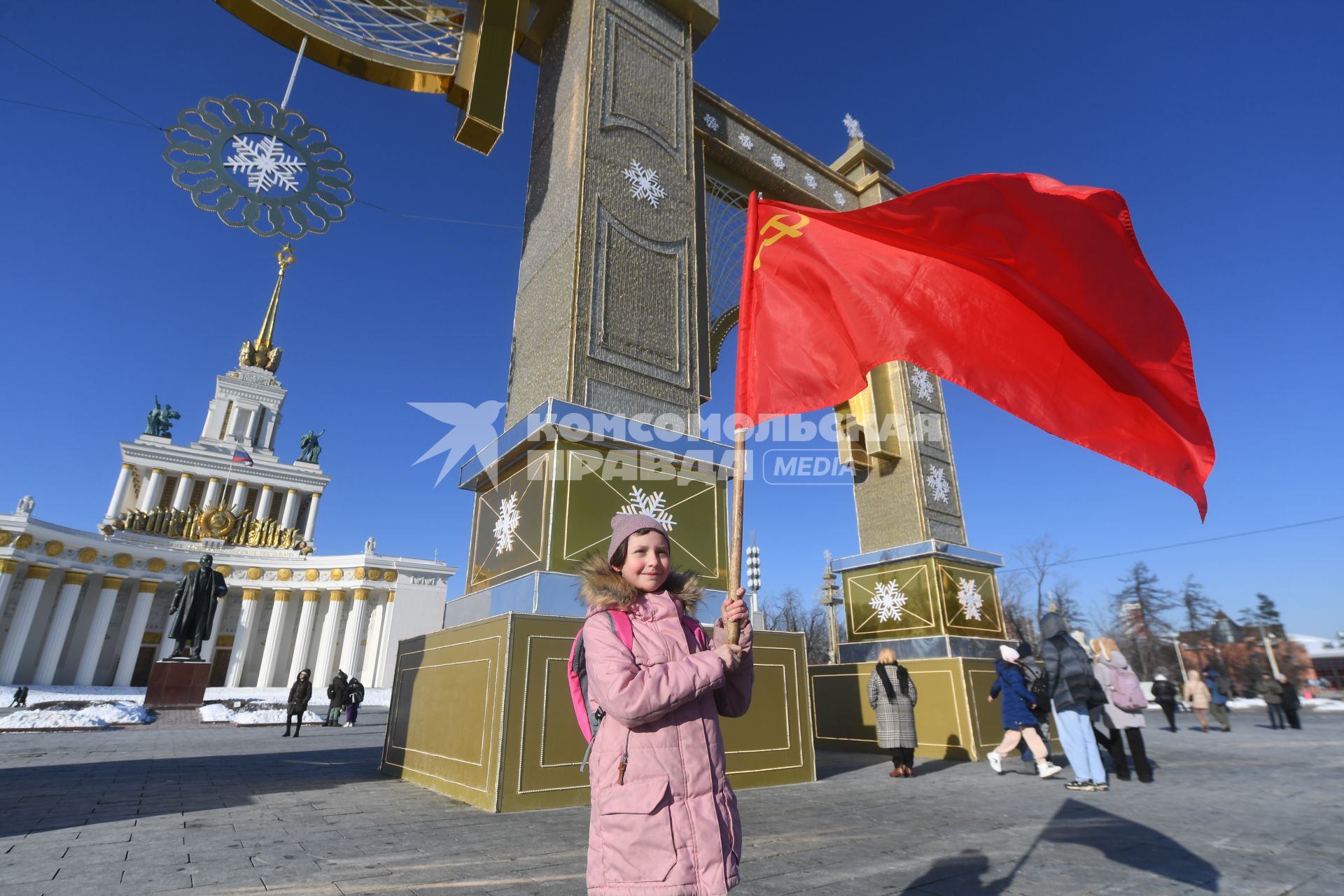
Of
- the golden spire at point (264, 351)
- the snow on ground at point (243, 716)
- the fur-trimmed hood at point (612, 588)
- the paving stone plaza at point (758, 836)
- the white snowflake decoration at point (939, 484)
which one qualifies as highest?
the golden spire at point (264, 351)

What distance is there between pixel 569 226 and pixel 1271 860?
24.9 ft

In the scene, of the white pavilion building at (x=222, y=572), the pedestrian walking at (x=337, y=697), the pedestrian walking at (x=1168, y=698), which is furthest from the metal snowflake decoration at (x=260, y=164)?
the white pavilion building at (x=222, y=572)

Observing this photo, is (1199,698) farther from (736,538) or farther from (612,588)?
(612,588)

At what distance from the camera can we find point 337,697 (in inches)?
691

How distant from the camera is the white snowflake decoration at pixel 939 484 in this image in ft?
36.5

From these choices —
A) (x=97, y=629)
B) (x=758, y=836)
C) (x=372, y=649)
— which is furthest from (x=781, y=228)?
(x=97, y=629)

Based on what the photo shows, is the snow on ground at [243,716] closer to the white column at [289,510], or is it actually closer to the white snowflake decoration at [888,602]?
the white snowflake decoration at [888,602]

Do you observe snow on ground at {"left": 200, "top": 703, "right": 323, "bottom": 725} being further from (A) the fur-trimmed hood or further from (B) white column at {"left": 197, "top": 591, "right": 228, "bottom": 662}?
(B) white column at {"left": 197, "top": 591, "right": 228, "bottom": 662}

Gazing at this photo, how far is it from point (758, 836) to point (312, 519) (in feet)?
176

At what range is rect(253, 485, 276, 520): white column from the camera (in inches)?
1815

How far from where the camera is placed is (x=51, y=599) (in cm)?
3381

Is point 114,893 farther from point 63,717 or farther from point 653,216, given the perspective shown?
point 63,717

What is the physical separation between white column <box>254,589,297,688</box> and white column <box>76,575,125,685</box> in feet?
25.1

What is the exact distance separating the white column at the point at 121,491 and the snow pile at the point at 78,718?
3428cm
